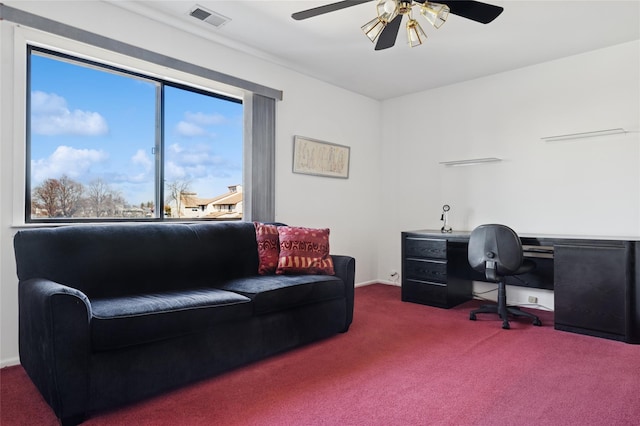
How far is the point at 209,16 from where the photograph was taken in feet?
10.1

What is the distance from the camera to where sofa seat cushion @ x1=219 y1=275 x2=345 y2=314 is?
8.16 ft

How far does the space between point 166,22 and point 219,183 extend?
1.44 metres

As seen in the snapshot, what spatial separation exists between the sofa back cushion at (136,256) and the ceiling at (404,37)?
1672 millimetres

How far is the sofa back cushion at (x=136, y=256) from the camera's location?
2227 millimetres

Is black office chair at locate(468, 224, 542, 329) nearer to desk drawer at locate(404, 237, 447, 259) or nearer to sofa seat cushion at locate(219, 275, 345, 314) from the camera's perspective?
desk drawer at locate(404, 237, 447, 259)

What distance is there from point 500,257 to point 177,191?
9.35 feet

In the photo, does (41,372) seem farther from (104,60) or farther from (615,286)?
(615,286)

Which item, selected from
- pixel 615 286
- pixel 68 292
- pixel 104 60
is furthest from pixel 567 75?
pixel 68 292

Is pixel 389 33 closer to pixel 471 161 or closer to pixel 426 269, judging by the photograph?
pixel 471 161

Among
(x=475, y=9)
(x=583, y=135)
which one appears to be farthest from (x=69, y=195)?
(x=583, y=135)

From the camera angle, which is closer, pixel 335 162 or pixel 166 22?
pixel 166 22

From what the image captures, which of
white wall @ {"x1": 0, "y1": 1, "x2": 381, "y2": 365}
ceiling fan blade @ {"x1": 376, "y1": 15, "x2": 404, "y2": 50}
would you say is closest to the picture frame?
white wall @ {"x1": 0, "y1": 1, "x2": 381, "y2": 365}

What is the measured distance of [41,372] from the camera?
186 centimetres

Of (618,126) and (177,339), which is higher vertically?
(618,126)
